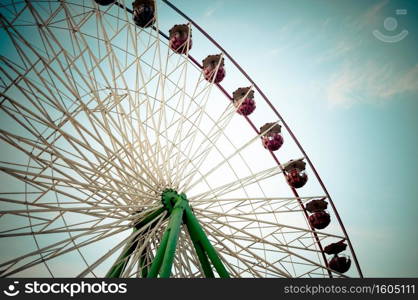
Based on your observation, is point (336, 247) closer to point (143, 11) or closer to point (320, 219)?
point (320, 219)

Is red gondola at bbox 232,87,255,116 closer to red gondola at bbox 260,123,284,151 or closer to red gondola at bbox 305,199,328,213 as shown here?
red gondola at bbox 260,123,284,151

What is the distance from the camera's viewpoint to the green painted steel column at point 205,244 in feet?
16.8

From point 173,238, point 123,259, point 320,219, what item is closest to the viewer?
point 173,238

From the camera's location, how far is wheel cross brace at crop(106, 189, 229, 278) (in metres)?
4.58

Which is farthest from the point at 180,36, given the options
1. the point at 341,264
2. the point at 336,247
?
the point at 341,264

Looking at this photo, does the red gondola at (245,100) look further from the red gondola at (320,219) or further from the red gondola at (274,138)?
the red gondola at (320,219)

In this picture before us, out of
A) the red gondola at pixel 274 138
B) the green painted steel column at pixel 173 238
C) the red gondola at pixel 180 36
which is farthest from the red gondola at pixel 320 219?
the red gondola at pixel 180 36

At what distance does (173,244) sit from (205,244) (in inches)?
36.3

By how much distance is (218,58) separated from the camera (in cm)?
858

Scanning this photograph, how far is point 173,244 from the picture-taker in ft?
15.8

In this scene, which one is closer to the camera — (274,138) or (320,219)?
(320,219)

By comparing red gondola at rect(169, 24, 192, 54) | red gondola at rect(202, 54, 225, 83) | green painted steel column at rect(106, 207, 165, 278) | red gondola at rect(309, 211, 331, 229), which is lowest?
green painted steel column at rect(106, 207, 165, 278)

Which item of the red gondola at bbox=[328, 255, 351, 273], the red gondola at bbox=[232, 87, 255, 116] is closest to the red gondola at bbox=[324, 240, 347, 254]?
the red gondola at bbox=[328, 255, 351, 273]

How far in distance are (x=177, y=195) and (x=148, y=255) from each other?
2070 mm
